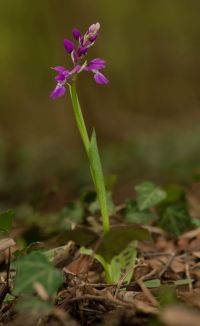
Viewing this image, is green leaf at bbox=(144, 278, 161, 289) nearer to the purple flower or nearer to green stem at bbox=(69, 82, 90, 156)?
green stem at bbox=(69, 82, 90, 156)

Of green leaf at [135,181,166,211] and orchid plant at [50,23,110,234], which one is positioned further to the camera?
green leaf at [135,181,166,211]

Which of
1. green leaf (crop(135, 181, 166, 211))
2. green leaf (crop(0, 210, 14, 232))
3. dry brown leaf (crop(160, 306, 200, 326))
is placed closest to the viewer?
dry brown leaf (crop(160, 306, 200, 326))

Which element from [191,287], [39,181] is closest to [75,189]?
[39,181]

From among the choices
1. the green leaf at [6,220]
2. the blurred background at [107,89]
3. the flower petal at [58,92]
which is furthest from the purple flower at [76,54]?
the blurred background at [107,89]

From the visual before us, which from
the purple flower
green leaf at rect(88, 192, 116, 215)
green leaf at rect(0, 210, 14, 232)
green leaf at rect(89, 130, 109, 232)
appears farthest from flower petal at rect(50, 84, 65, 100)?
green leaf at rect(88, 192, 116, 215)

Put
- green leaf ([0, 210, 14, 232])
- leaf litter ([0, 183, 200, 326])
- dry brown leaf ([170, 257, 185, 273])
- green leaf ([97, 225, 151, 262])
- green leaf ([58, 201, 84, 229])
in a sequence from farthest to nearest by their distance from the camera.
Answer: green leaf ([58, 201, 84, 229]) → dry brown leaf ([170, 257, 185, 273]) → green leaf ([0, 210, 14, 232]) → green leaf ([97, 225, 151, 262]) → leaf litter ([0, 183, 200, 326])

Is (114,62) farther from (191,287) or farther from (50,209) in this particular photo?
(191,287)

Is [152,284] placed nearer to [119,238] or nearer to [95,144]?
[119,238]

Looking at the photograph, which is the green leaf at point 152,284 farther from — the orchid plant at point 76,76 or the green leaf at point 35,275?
the green leaf at point 35,275
